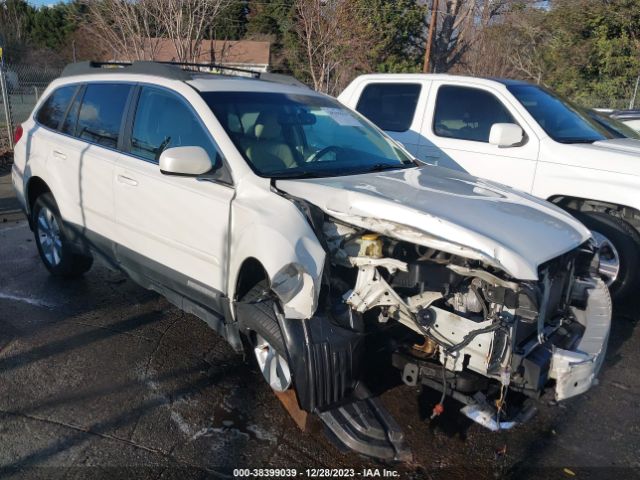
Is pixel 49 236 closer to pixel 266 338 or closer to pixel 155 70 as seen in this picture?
pixel 155 70

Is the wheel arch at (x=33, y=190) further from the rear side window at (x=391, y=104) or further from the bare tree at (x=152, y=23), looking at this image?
the bare tree at (x=152, y=23)

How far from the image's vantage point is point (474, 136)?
591 cm

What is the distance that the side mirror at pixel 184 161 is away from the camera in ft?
10.7

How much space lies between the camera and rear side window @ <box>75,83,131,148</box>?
4.30 m

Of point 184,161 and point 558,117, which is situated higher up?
point 558,117

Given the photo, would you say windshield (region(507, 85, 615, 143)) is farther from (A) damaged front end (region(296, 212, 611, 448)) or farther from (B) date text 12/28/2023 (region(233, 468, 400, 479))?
(B) date text 12/28/2023 (region(233, 468, 400, 479))

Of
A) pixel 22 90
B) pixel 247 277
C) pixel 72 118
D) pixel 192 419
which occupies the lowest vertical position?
pixel 192 419

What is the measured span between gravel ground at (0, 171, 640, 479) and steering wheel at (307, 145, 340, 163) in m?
1.50

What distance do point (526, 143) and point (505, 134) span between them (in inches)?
11.8

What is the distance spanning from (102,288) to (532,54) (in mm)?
25512

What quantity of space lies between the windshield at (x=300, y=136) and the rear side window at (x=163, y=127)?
7.0 inches

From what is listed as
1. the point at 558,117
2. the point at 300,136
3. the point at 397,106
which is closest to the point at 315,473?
the point at 300,136

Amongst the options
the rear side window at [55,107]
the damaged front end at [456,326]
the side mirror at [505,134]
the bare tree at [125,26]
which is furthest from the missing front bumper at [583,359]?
the bare tree at [125,26]

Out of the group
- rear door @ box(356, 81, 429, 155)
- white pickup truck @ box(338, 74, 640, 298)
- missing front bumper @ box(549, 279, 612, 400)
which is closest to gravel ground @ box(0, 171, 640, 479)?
missing front bumper @ box(549, 279, 612, 400)
